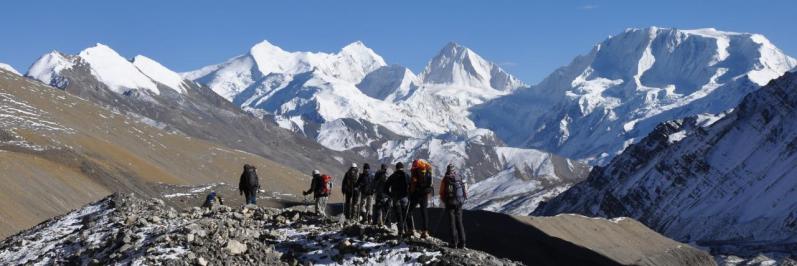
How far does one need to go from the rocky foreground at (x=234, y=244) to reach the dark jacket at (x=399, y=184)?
2004 mm

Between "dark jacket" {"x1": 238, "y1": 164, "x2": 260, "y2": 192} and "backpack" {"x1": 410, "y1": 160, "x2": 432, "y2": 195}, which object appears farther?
"dark jacket" {"x1": 238, "y1": 164, "x2": 260, "y2": 192}

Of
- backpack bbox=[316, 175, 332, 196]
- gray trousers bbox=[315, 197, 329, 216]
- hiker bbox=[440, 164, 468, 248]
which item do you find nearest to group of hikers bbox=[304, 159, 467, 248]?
hiker bbox=[440, 164, 468, 248]

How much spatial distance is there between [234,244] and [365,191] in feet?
36.2

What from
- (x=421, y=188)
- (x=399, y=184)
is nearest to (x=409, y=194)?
(x=421, y=188)

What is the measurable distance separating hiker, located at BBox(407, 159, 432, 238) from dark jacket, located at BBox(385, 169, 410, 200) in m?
0.78

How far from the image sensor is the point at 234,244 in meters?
29.5

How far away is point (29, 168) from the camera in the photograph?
361ft

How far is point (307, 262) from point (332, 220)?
22.2ft

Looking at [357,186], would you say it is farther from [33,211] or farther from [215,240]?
[33,211]

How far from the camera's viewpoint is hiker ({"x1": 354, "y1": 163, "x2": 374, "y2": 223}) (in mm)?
39844

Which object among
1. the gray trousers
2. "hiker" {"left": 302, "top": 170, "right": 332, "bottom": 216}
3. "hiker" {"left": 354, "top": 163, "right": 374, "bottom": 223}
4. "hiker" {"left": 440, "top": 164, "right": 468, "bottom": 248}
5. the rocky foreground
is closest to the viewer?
the rocky foreground

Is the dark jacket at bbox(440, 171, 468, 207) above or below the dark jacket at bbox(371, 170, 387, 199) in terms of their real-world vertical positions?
below

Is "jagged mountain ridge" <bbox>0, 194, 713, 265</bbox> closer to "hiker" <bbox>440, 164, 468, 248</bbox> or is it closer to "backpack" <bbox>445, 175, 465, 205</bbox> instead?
"hiker" <bbox>440, 164, 468, 248</bbox>

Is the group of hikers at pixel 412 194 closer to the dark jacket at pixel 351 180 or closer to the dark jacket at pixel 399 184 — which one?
the dark jacket at pixel 399 184
